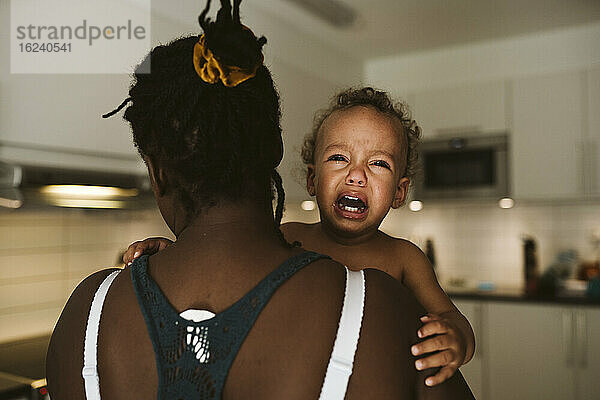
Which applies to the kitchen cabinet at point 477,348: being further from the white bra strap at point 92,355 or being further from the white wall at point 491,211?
the white bra strap at point 92,355

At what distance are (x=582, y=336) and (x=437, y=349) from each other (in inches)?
115

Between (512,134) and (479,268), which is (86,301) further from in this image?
(479,268)

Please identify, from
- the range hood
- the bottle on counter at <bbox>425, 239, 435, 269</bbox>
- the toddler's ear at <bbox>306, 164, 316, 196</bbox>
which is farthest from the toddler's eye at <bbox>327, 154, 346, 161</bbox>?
the bottle on counter at <bbox>425, 239, 435, 269</bbox>

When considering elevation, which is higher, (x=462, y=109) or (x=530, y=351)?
(x=462, y=109)

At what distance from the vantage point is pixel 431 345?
655mm

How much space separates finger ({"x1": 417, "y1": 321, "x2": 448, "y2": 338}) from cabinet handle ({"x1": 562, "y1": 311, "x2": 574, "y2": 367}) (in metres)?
2.89

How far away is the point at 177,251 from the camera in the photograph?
0.66m

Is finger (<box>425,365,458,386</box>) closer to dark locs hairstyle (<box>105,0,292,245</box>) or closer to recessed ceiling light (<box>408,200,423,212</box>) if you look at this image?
dark locs hairstyle (<box>105,0,292,245</box>)

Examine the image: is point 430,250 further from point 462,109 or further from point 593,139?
point 593,139

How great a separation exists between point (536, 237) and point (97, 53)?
3.05m

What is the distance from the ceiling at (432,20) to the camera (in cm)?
310

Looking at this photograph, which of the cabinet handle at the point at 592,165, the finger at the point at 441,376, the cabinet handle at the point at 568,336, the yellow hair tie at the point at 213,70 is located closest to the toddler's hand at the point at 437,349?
the finger at the point at 441,376

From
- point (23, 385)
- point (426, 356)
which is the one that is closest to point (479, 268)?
point (23, 385)
